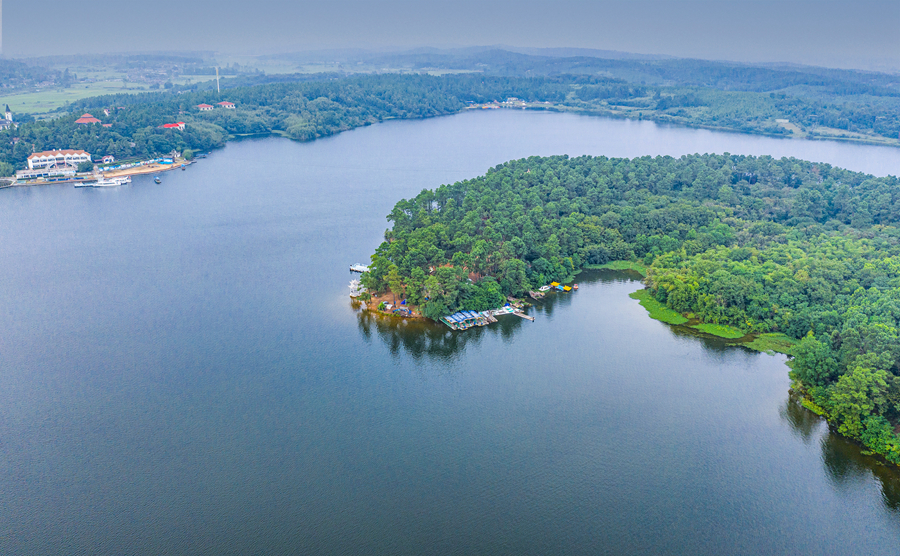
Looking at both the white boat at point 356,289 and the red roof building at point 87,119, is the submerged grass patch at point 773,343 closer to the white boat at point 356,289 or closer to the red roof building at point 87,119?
the white boat at point 356,289

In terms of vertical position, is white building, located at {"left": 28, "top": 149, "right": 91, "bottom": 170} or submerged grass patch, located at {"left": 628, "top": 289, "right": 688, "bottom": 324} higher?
white building, located at {"left": 28, "top": 149, "right": 91, "bottom": 170}

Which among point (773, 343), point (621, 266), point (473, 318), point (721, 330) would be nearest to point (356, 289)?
point (473, 318)

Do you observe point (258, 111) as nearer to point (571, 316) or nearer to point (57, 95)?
point (57, 95)

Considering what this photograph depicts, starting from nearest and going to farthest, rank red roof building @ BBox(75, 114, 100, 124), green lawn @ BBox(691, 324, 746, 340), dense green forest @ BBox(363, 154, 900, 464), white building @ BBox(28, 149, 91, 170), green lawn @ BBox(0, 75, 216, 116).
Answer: dense green forest @ BBox(363, 154, 900, 464), green lawn @ BBox(691, 324, 746, 340), white building @ BBox(28, 149, 91, 170), red roof building @ BBox(75, 114, 100, 124), green lawn @ BBox(0, 75, 216, 116)

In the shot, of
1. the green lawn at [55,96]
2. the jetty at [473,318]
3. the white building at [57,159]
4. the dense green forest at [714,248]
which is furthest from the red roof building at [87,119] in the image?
the jetty at [473,318]

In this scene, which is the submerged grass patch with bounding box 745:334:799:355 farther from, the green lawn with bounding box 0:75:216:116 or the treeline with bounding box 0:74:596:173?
the green lawn with bounding box 0:75:216:116

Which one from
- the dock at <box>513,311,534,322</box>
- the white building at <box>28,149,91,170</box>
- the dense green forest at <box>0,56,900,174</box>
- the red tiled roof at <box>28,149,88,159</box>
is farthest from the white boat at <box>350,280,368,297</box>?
the dense green forest at <box>0,56,900,174</box>

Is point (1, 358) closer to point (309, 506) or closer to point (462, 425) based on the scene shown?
point (309, 506)

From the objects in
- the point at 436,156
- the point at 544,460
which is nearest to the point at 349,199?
the point at 436,156

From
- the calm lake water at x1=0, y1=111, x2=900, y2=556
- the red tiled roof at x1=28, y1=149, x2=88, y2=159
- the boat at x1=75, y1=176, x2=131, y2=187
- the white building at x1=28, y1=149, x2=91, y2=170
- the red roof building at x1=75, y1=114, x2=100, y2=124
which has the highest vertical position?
the red roof building at x1=75, y1=114, x2=100, y2=124
